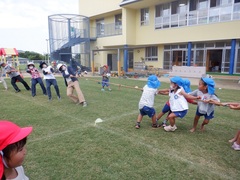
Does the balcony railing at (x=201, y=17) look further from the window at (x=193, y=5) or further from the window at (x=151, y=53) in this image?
the window at (x=151, y=53)

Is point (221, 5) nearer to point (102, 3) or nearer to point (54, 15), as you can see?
point (102, 3)

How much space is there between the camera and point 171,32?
66.8ft

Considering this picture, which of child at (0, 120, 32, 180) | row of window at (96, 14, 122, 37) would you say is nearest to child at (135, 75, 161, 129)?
child at (0, 120, 32, 180)

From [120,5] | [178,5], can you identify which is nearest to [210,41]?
[178,5]

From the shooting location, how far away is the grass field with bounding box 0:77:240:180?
3.24 meters

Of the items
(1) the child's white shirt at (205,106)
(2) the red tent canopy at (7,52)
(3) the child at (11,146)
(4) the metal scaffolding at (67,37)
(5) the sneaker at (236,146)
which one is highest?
(4) the metal scaffolding at (67,37)

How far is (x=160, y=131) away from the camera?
5004mm

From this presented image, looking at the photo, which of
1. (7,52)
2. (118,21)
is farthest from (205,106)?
(118,21)

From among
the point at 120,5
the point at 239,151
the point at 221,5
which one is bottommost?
the point at 239,151

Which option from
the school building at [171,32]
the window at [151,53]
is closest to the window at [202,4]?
the school building at [171,32]

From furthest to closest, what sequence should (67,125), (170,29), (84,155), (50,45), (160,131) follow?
1. (50,45)
2. (170,29)
3. (67,125)
4. (160,131)
5. (84,155)

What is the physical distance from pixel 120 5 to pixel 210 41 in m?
9.91

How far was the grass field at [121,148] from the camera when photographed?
324 cm

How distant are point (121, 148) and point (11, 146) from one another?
279cm
